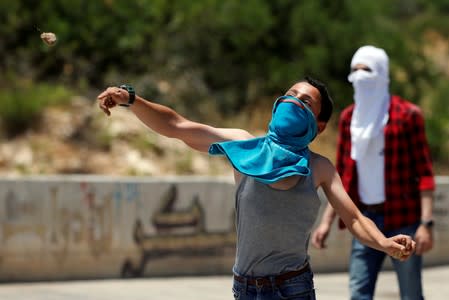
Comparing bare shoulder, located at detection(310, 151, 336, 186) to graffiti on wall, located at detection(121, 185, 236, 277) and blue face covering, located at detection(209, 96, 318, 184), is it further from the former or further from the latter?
graffiti on wall, located at detection(121, 185, 236, 277)

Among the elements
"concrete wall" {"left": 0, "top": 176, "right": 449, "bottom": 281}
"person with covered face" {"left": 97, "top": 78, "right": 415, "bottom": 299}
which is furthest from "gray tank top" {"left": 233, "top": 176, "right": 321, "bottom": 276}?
"concrete wall" {"left": 0, "top": 176, "right": 449, "bottom": 281}

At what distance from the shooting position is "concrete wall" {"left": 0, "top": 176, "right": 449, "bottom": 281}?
1017cm

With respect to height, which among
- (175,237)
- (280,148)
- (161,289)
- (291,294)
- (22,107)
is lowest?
(161,289)

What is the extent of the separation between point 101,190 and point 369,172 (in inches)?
204

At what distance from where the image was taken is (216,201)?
1128cm

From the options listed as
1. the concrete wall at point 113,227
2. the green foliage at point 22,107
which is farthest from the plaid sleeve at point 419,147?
the green foliage at point 22,107

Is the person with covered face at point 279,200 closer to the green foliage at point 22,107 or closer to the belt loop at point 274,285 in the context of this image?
the belt loop at point 274,285

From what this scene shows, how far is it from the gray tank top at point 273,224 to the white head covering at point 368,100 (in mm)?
1956

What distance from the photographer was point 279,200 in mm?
3912

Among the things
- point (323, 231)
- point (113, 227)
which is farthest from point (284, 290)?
point (113, 227)

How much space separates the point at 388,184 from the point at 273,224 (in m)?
2.04

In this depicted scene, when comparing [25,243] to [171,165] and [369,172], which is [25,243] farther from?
[369,172]

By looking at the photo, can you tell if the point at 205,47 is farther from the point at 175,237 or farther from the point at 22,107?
the point at 175,237

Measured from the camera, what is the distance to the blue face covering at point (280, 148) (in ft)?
12.6
